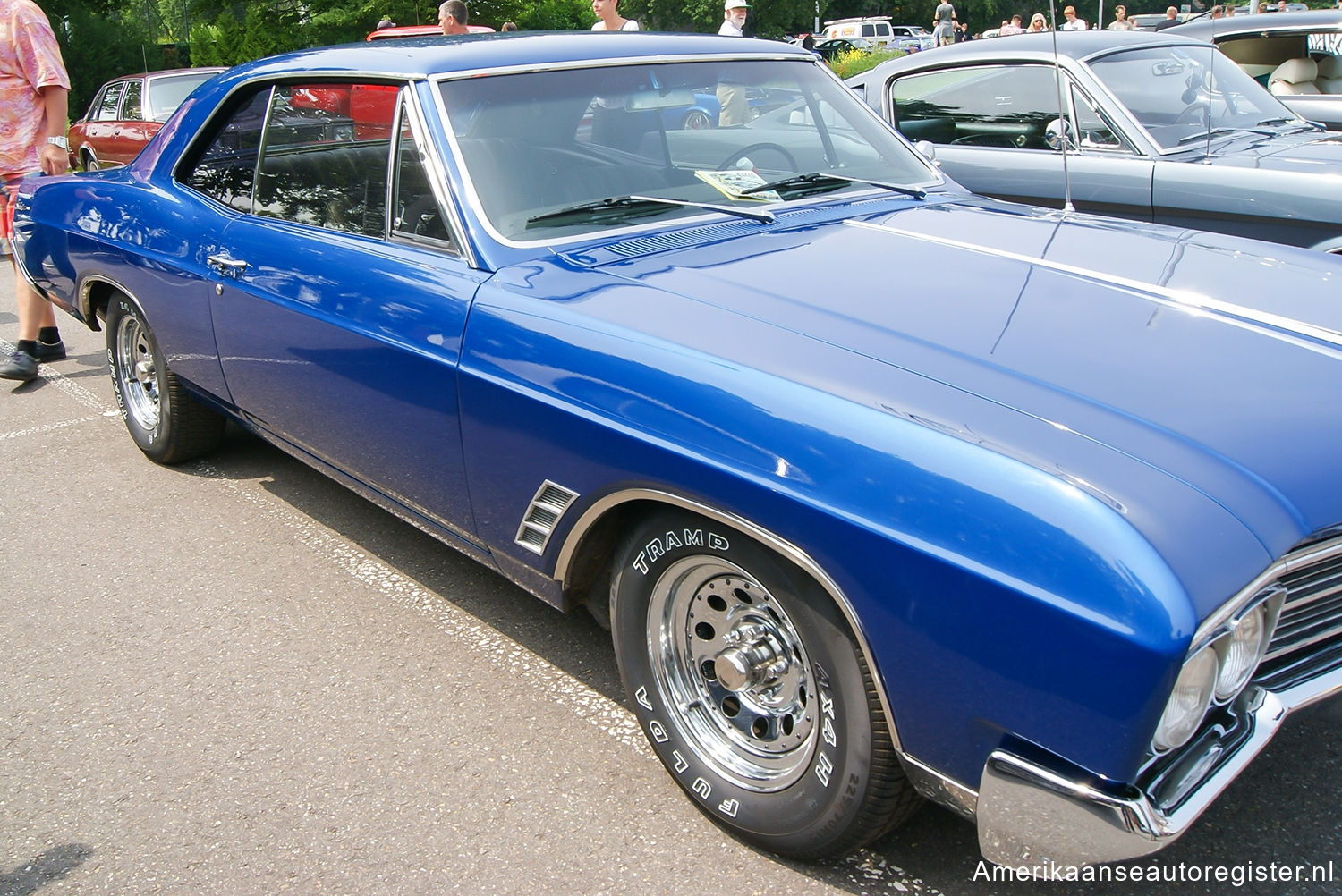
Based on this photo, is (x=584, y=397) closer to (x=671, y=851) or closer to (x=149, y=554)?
(x=671, y=851)

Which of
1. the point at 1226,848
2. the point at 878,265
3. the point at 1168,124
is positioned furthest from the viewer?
the point at 1168,124

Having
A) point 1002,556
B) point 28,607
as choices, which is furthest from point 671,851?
point 28,607

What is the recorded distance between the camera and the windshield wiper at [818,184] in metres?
3.27

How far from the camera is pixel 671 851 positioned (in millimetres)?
2283

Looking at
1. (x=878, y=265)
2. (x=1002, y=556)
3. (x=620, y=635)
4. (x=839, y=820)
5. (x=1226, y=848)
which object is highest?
(x=878, y=265)

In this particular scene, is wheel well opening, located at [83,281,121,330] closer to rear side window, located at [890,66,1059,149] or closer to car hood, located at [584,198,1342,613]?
car hood, located at [584,198,1342,613]

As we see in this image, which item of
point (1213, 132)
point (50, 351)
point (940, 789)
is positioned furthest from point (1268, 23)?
point (50, 351)

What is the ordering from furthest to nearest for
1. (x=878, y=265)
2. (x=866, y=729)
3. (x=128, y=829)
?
1. (x=878, y=265)
2. (x=128, y=829)
3. (x=866, y=729)

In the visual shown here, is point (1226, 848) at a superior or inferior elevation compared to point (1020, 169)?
inferior

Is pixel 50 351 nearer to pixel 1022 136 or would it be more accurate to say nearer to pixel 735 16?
pixel 735 16

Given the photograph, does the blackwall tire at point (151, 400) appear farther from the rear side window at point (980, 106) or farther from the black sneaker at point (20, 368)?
the rear side window at point (980, 106)

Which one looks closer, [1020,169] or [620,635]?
[620,635]

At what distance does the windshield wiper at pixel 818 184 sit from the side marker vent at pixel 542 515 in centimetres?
118

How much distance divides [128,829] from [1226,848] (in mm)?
2253
